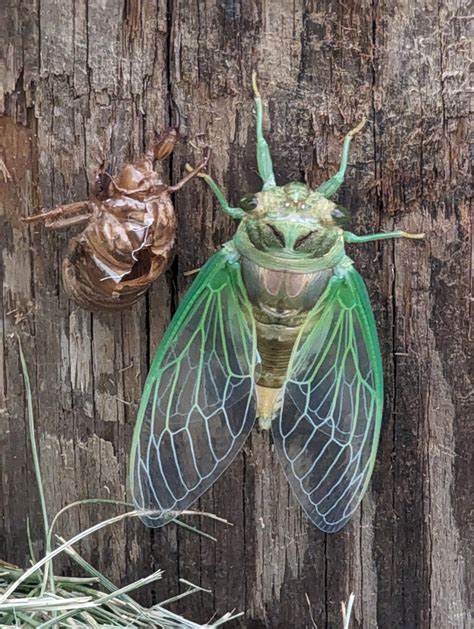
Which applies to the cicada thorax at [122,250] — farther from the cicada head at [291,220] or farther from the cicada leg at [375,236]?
the cicada leg at [375,236]

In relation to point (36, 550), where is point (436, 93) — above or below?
above

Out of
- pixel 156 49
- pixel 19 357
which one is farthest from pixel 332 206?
pixel 19 357

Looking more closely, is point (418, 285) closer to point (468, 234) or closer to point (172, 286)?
point (468, 234)

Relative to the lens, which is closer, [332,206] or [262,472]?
[332,206]

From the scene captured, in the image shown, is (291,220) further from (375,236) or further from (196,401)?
(196,401)

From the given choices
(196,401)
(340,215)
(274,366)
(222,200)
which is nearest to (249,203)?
(222,200)

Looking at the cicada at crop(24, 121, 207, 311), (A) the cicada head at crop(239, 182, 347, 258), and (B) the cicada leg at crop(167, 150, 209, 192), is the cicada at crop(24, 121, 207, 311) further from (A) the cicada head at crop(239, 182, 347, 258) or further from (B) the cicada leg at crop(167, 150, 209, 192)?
(A) the cicada head at crop(239, 182, 347, 258)
